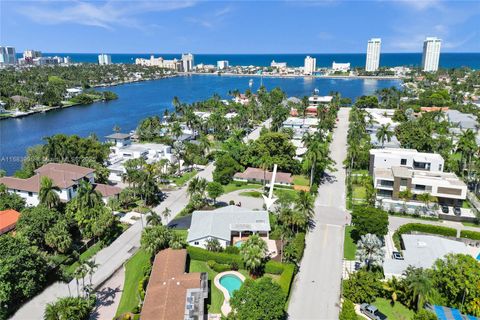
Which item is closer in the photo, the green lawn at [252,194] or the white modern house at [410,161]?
the green lawn at [252,194]

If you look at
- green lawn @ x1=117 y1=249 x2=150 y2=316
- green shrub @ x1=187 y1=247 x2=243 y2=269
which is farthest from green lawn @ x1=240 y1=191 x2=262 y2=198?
green lawn @ x1=117 y1=249 x2=150 y2=316

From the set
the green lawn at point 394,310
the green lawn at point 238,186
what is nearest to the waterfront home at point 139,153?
A: the green lawn at point 238,186

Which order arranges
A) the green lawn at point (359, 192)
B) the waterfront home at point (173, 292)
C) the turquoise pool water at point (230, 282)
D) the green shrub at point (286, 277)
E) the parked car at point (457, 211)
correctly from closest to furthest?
the waterfront home at point (173, 292) < the green shrub at point (286, 277) < the turquoise pool water at point (230, 282) < the parked car at point (457, 211) < the green lawn at point (359, 192)

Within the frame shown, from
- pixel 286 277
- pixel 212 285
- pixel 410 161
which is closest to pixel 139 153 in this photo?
pixel 212 285

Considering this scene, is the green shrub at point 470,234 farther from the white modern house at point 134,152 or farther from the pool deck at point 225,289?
the white modern house at point 134,152

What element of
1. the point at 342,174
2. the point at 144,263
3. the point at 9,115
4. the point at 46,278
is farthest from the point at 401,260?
the point at 9,115

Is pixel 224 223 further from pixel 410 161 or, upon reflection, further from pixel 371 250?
pixel 410 161

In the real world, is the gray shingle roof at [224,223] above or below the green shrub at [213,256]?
above
